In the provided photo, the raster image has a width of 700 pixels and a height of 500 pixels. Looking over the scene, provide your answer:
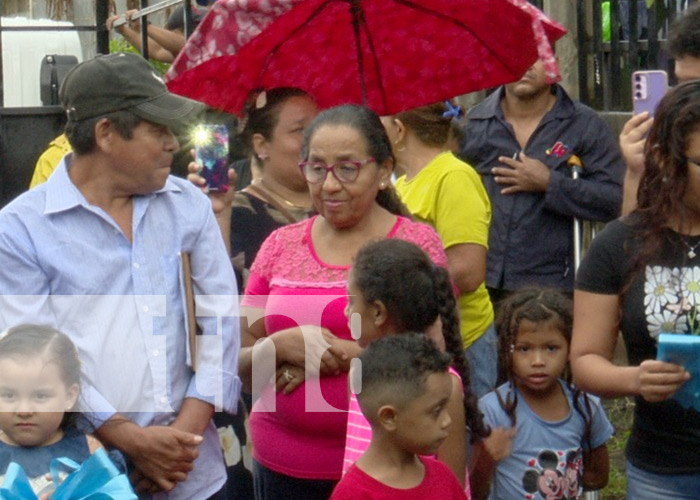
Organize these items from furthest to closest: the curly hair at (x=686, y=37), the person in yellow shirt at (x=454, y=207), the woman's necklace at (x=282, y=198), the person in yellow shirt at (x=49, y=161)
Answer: the person in yellow shirt at (x=49, y=161) < the person in yellow shirt at (x=454, y=207) < the woman's necklace at (x=282, y=198) < the curly hair at (x=686, y=37)

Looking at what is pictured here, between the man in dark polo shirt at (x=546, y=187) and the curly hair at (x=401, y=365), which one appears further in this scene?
the man in dark polo shirt at (x=546, y=187)

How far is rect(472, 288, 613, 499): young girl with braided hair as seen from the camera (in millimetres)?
5062

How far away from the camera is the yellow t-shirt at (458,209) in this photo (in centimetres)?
573

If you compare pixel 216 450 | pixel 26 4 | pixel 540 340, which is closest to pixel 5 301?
pixel 216 450

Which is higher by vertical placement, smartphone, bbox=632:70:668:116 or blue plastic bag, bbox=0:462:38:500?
smartphone, bbox=632:70:668:116

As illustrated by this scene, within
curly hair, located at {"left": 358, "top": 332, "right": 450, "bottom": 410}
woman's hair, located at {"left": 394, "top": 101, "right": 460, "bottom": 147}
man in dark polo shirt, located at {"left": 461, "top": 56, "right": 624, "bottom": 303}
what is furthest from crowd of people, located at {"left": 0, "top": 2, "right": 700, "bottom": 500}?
man in dark polo shirt, located at {"left": 461, "top": 56, "right": 624, "bottom": 303}

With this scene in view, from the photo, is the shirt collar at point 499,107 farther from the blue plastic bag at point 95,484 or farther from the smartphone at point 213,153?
the blue plastic bag at point 95,484

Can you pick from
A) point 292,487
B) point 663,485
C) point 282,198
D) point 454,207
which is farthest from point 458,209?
point 663,485

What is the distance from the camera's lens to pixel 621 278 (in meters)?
4.04

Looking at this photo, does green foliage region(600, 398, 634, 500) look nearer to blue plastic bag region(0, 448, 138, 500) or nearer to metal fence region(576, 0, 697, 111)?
metal fence region(576, 0, 697, 111)

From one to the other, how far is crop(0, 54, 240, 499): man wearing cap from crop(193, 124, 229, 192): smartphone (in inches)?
21.3

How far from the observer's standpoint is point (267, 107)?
17.1ft

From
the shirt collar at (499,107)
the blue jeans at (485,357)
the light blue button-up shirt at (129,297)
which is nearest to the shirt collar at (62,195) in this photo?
the light blue button-up shirt at (129,297)

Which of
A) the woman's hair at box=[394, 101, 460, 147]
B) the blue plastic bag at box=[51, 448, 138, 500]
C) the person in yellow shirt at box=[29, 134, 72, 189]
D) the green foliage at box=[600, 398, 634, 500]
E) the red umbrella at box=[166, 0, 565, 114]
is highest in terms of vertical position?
the red umbrella at box=[166, 0, 565, 114]
